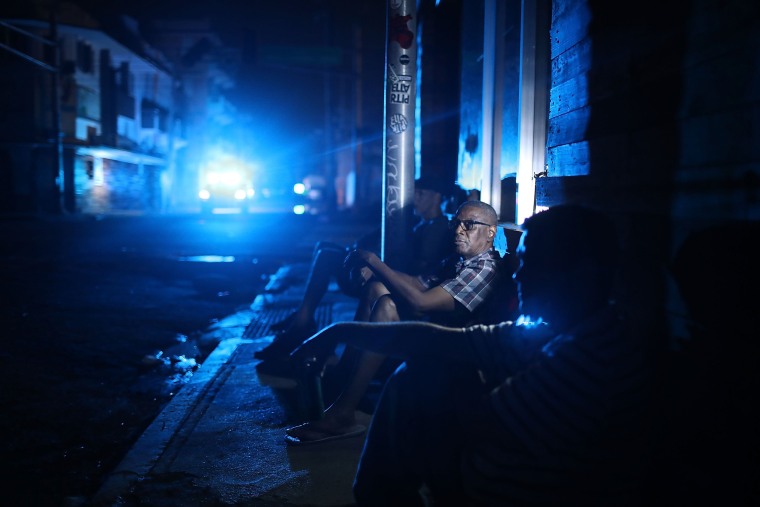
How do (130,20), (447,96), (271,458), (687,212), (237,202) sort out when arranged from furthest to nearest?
(130,20) → (237,202) → (447,96) → (271,458) → (687,212)

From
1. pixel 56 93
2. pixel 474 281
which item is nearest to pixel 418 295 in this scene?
pixel 474 281

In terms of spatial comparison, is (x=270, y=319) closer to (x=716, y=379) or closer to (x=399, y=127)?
(x=399, y=127)

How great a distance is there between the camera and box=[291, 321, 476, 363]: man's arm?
6.63ft

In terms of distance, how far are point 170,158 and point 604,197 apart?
38.2m

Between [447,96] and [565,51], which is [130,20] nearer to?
[447,96]

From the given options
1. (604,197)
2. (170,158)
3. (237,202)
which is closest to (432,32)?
(604,197)

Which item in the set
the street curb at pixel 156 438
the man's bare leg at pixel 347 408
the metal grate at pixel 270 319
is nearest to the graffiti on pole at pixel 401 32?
the man's bare leg at pixel 347 408

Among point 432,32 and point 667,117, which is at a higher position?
point 432,32

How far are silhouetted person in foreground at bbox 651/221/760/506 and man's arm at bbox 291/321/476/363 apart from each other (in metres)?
0.79

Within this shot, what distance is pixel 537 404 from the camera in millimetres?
1626

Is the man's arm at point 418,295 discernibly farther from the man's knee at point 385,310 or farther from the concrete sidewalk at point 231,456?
the concrete sidewalk at point 231,456

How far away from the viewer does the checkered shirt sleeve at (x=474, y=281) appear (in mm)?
3420

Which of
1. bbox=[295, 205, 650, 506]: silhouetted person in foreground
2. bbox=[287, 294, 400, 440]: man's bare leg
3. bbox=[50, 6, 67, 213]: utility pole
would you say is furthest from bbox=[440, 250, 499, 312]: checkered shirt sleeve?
bbox=[50, 6, 67, 213]: utility pole

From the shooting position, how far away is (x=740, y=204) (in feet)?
5.87
